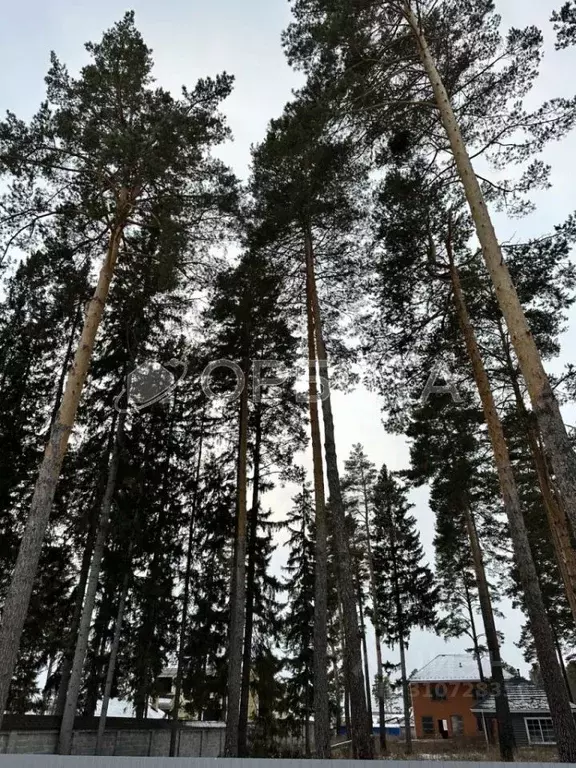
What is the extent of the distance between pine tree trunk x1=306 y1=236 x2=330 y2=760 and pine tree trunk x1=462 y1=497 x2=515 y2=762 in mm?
5840

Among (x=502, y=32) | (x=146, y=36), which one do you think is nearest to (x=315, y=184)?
(x=502, y=32)

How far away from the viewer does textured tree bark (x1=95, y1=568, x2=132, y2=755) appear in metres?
11.4

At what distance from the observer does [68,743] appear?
9531 mm

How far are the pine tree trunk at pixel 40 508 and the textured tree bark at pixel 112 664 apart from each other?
6.30m

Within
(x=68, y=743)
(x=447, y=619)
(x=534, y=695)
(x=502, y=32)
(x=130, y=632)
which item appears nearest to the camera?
(x=502, y=32)

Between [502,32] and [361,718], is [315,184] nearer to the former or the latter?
[502,32]

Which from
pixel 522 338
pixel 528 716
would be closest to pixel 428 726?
pixel 528 716

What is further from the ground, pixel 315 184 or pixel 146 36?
pixel 146 36

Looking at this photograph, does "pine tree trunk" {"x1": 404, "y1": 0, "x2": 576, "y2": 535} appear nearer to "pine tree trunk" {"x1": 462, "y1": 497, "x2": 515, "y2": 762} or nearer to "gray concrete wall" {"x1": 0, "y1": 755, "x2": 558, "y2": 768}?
"gray concrete wall" {"x1": 0, "y1": 755, "x2": 558, "y2": 768}

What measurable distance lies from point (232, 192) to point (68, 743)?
11435mm

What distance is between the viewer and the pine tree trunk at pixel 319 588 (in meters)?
8.12

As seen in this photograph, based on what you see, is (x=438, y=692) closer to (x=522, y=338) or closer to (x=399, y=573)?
(x=399, y=573)

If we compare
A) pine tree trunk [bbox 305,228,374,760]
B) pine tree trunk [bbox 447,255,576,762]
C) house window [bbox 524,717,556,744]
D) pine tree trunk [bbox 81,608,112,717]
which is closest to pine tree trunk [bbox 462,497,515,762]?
pine tree trunk [bbox 447,255,576,762]

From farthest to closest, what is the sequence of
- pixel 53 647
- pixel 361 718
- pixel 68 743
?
pixel 53 647
pixel 68 743
pixel 361 718
